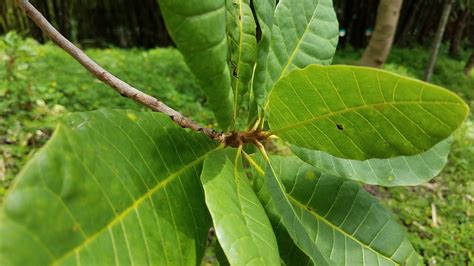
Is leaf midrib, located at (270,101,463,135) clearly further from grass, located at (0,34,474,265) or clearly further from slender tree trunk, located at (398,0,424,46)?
slender tree trunk, located at (398,0,424,46)

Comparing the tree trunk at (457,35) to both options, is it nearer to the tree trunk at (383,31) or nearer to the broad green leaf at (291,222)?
the tree trunk at (383,31)

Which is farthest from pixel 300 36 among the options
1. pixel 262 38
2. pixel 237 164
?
pixel 237 164

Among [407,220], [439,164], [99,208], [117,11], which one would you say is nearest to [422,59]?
[117,11]

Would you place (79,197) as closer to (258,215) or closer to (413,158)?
(258,215)

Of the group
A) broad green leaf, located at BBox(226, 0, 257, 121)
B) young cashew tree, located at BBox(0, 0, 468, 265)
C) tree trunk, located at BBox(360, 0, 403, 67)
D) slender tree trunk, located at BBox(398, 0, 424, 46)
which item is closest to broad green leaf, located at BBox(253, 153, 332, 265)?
young cashew tree, located at BBox(0, 0, 468, 265)

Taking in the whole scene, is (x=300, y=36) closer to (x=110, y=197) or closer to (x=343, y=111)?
(x=343, y=111)

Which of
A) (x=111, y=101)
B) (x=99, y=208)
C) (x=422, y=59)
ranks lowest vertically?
(x=422, y=59)

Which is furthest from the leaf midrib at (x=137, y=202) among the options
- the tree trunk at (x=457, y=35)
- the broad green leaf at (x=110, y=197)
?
the tree trunk at (x=457, y=35)
